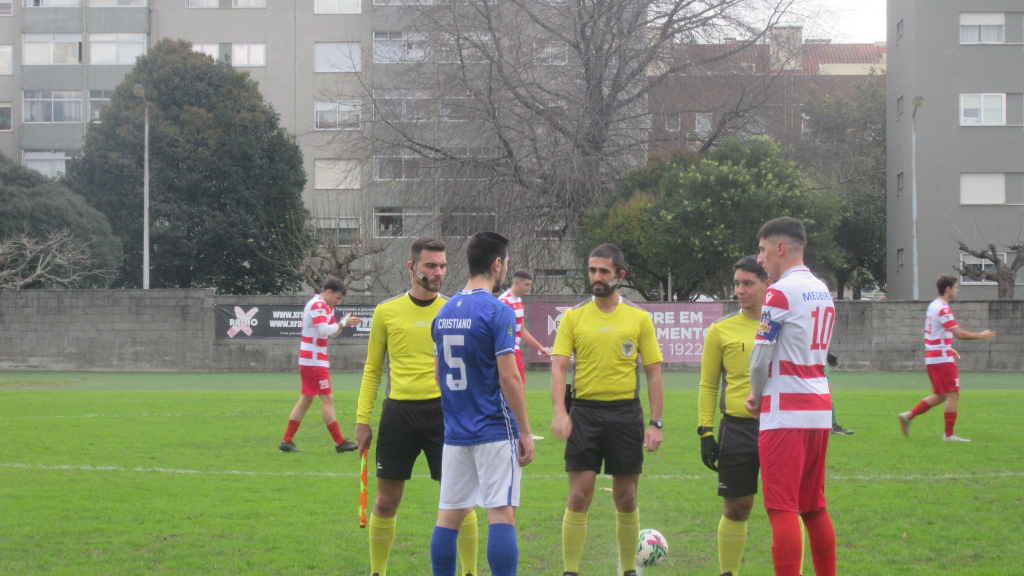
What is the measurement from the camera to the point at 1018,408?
15344 mm

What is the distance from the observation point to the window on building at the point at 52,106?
4691 centimetres

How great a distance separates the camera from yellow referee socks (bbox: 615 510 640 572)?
5.59 metres

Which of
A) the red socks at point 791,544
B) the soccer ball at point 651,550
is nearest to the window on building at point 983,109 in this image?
the soccer ball at point 651,550

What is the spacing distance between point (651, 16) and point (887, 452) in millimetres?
23097

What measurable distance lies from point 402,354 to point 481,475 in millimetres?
1290

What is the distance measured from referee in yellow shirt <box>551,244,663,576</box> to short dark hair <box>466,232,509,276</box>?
39.1 inches

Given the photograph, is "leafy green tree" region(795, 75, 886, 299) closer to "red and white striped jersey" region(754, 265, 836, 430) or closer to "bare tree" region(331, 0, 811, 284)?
"bare tree" region(331, 0, 811, 284)

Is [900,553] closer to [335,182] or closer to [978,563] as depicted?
[978,563]

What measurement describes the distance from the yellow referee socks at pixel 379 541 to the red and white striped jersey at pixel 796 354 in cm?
242

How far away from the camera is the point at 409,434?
18.9ft

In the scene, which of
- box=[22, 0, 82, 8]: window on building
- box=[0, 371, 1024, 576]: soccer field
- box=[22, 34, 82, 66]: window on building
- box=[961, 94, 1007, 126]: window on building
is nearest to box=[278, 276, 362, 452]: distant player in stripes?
box=[0, 371, 1024, 576]: soccer field

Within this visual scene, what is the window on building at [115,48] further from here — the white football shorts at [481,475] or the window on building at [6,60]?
the white football shorts at [481,475]

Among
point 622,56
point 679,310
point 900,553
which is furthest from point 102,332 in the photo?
point 900,553

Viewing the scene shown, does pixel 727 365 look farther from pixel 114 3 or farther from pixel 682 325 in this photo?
pixel 114 3
